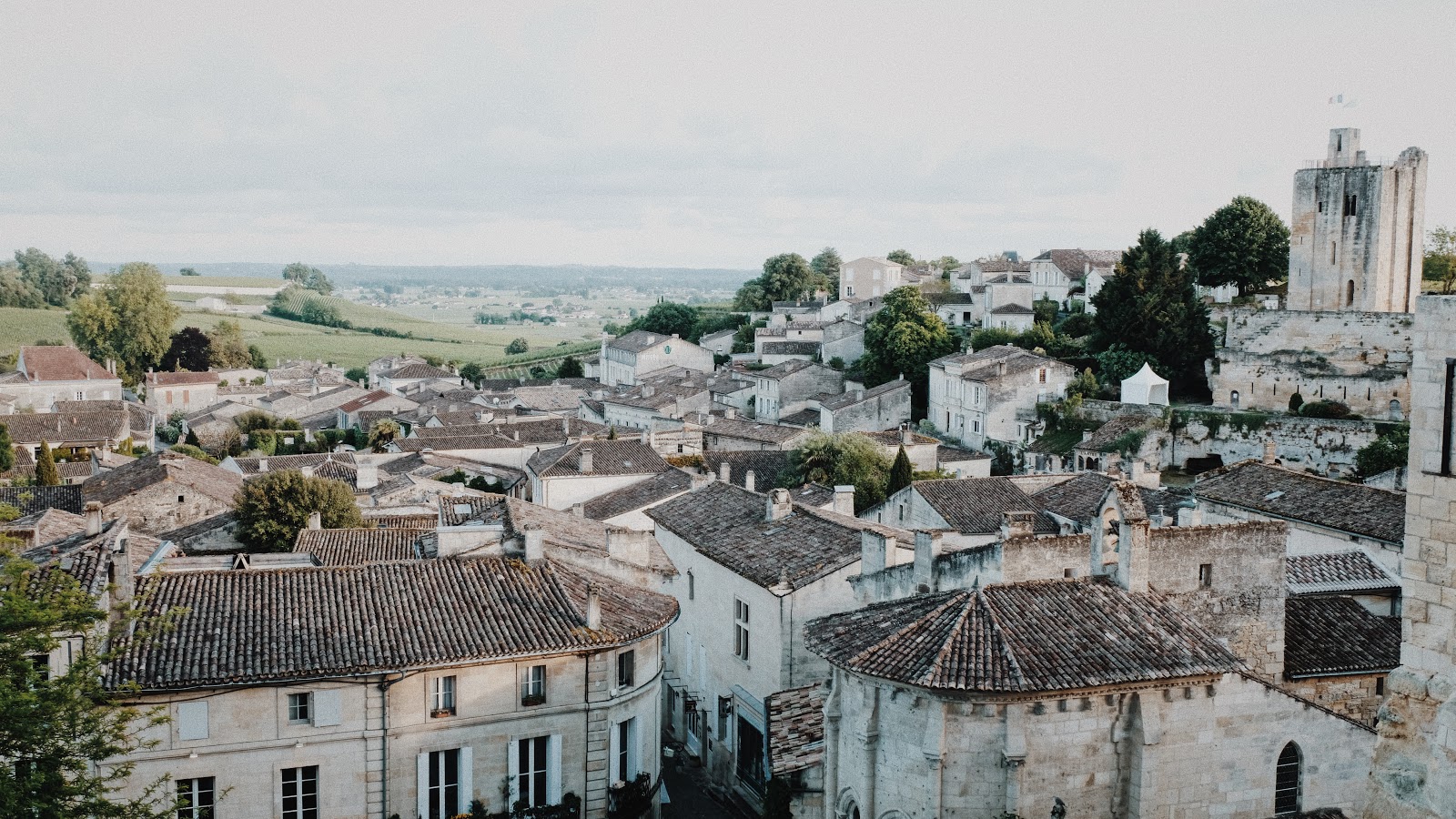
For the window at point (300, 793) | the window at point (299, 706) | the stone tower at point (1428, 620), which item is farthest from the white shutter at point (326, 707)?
the stone tower at point (1428, 620)

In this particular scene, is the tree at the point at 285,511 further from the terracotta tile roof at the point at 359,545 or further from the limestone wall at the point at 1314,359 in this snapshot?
the limestone wall at the point at 1314,359

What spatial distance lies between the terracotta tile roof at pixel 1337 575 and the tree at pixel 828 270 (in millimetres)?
98010

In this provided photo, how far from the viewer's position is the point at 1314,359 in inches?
2391

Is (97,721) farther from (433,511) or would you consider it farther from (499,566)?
(433,511)

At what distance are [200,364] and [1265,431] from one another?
10202 centimetres

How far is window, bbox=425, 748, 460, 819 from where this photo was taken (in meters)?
22.0

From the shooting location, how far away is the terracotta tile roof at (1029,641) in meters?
18.0

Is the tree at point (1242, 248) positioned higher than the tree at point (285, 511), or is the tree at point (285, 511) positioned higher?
the tree at point (1242, 248)

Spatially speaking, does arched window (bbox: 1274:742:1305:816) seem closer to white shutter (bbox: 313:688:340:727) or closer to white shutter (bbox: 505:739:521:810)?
white shutter (bbox: 505:739:521:810)

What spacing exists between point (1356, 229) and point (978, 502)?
33000 millimetres

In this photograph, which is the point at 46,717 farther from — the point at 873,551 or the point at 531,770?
the point at 873,551

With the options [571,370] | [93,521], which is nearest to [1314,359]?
[93,521]

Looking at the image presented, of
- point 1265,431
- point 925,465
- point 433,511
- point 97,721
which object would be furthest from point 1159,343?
point 97,721

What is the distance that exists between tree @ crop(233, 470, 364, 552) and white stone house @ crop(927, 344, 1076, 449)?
3551 centimetres
